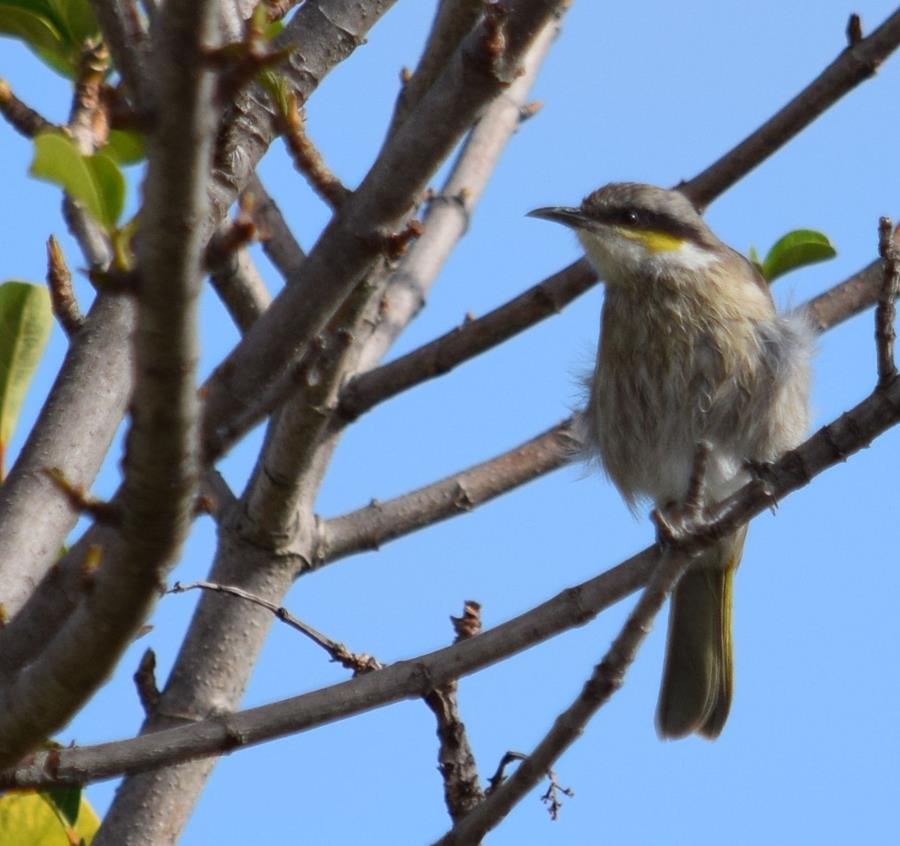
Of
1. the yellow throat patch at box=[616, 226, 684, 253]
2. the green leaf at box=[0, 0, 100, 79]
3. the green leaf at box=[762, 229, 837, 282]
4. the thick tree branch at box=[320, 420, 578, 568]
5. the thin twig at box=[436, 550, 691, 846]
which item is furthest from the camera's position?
the yellow throat patch at box=[616, 226, 684, 253]

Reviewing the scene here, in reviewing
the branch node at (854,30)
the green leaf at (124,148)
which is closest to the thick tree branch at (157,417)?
the green leaf at (124,148)

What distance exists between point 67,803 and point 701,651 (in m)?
3.03

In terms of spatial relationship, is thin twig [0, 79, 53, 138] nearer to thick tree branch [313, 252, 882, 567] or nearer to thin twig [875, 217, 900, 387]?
thick tree branch [313, 252, 882, 567]

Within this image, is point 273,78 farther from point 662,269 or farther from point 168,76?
point 662,269

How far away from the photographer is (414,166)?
8.18 feet

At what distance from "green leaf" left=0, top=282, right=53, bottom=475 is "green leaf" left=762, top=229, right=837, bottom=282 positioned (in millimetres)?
2083

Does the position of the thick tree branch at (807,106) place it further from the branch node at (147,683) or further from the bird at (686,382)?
the branch node at (147,683)

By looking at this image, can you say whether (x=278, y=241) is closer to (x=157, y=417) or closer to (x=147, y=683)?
(x=147, y=683)

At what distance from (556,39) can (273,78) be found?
338 cm

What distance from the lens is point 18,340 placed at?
3057 mm

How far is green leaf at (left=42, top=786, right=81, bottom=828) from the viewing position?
2.94 m

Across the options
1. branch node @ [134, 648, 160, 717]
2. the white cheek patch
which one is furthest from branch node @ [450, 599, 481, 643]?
the white cheek patch

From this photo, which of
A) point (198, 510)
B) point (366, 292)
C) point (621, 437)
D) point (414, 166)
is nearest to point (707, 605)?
point (621, 437)

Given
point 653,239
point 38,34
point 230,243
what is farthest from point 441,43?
point 653,239
